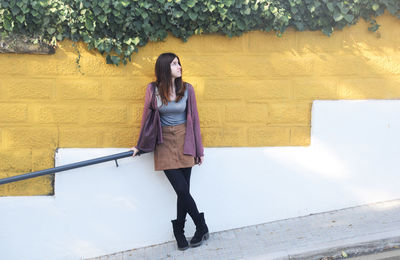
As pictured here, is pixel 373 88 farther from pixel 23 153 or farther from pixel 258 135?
pixel 23 153

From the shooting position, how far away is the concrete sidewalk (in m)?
4.02

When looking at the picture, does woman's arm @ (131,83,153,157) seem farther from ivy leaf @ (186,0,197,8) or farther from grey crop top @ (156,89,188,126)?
ivy leaf @ (186,0,197,8)

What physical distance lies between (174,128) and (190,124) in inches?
5.7

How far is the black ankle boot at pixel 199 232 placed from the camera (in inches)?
169

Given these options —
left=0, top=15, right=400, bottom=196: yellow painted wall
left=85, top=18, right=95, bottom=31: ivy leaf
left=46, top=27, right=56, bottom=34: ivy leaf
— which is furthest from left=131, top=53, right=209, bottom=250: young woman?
left=46, top=27, right=56, bottom=34: ivy leaf

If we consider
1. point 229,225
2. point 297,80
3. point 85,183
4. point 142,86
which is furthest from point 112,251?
point 297,80

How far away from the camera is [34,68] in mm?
4297

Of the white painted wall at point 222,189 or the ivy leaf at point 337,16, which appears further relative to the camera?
the white painted wall at point 222,189

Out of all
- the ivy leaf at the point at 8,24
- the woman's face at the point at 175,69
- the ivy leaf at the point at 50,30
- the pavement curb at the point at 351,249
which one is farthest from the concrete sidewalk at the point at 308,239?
the ivy leaf at the point at 8,24

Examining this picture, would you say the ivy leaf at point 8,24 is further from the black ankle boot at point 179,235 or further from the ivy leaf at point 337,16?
the ivy leaf at point 337,16

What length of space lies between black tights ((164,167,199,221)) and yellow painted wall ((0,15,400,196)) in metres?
0.43

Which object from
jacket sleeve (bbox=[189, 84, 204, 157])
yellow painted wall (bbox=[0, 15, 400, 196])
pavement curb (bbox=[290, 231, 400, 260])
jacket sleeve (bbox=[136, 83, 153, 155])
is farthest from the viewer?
yellow painted wall (bbox=[0, 15, 400, 196])

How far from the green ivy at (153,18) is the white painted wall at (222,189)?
854 mm

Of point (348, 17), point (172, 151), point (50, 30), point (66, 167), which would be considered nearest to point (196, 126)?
point (172, 151)
